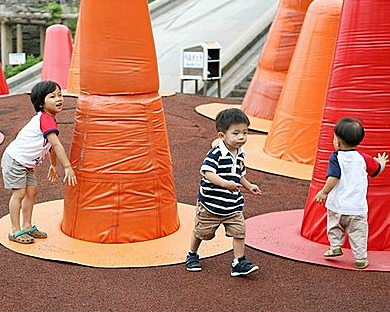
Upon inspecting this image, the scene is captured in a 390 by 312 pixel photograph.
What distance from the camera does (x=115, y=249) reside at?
18.4 ft

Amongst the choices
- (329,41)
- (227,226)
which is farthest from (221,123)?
(329,41)

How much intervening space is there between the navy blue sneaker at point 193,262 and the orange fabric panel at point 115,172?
0.73 m

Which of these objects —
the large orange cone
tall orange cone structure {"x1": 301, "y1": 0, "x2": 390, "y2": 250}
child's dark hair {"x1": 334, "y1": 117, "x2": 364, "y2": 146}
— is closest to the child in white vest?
Result: child's dark hair {"x1": 334, "y1": 117, "x2": 364, "y2": 146}

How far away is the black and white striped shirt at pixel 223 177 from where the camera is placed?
4.93 meters

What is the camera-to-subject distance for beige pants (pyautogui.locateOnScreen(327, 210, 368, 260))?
513 cm

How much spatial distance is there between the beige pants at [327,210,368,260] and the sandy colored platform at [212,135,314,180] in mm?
3302

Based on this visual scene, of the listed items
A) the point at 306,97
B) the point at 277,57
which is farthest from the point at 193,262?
the point at 277,57

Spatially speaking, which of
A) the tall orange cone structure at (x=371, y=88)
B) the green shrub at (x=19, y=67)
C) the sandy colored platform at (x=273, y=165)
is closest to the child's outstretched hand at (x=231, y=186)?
the tall orange cone structure at (x=371, y=88)

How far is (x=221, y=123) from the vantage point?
4922 millimetres

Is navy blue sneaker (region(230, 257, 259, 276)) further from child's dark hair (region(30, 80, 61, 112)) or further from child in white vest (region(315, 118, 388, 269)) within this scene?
child's dark hair (region(30, 80, 61, 112))

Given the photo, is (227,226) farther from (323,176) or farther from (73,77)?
(73,77)

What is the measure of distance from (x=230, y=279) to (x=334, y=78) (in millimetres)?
1963

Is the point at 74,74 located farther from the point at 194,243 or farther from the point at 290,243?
the point at 194,243

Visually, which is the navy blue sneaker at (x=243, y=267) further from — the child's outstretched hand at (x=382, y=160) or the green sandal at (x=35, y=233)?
the green sandal at (x=35, y=233)
